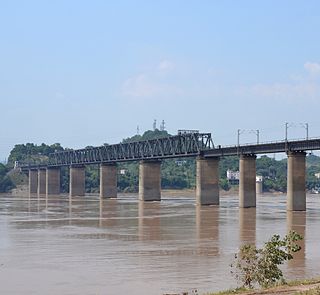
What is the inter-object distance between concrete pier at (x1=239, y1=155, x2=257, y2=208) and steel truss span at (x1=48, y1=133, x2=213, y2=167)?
17098 mm

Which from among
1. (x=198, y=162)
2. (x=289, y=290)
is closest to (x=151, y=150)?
(x=198, y=162)

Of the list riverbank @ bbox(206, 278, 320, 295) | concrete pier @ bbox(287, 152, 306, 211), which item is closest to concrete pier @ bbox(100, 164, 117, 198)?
concrete pier @ bbox(287, 152, 306, 211)

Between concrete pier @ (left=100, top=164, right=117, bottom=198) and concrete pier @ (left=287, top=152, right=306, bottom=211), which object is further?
concrete pier @ (left=100, top=164, right=117, bottom=198)

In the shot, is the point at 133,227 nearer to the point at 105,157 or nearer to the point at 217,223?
the point at 217,223

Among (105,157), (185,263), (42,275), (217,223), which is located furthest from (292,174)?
(105,157)

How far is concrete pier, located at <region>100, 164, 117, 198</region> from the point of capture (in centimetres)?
15745

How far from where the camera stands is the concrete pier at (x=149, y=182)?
137375 mm

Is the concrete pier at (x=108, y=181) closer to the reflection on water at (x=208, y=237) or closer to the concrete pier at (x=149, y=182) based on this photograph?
the concrete pier at (x=149, y=182)

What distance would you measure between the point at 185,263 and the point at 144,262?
204 centimetres

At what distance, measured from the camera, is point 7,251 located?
1640 inches

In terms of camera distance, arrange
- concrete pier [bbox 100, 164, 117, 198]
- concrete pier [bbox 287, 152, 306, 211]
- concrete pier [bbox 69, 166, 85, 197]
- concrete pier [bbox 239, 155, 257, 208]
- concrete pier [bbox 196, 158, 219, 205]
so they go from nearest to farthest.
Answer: concrete pier [bbox 287, 152, 306, 211] < concrete pier [bbox 239, 155, 257, 208] < concrete pier [bbox 196, 158, 219, 205] < concrete pier [bbox 100, 164, 117, 198] < concrete pier [bbox 69, 166, 85, 197]

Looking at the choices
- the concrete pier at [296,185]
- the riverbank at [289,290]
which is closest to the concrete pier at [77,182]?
the concrete pier at [296,185]

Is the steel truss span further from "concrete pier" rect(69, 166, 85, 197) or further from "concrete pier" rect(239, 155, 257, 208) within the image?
"concrete pier" rect(239, 155, 257, 208)

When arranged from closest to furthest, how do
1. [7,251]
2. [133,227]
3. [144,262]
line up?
[144,262], [7,251], [133,227]
